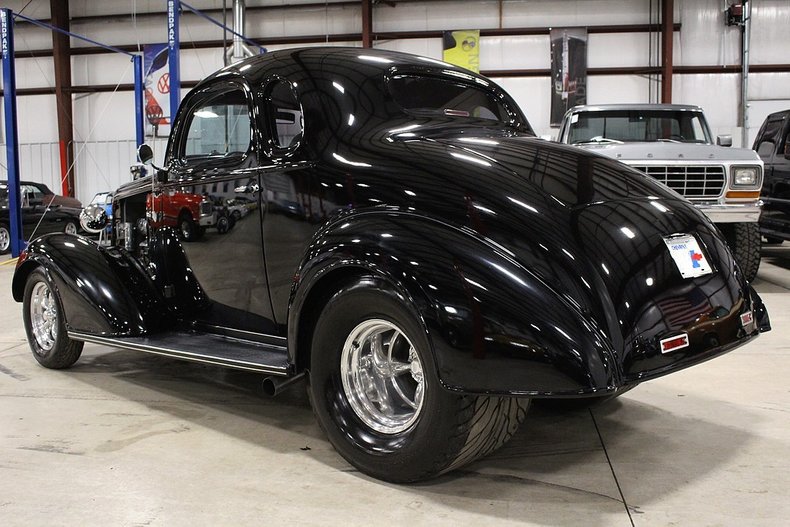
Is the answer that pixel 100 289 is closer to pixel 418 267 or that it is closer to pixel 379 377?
pixel 379 377

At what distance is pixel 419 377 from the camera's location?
292cm

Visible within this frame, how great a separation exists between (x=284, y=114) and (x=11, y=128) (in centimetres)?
1017

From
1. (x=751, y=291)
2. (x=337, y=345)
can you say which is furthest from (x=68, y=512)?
(x=751, y=291)

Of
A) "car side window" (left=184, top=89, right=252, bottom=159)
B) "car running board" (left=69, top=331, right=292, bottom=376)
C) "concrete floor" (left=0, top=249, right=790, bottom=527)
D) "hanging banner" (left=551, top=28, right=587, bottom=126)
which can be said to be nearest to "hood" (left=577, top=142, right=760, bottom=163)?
"concrete floor" (left=0, top=249, right=790, bottom=527)

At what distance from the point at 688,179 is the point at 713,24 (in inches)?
430

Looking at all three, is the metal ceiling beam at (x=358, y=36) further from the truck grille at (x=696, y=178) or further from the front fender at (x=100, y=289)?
the front fender at (x=100, y=289)

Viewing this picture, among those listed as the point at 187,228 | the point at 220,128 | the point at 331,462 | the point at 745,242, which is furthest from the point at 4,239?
A: the point at 331,462

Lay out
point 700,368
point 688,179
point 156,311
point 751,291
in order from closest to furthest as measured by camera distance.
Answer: point 751,291 < point 156,311 < point 700,368 < point 688,179

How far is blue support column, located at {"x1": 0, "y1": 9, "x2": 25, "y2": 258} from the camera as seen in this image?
1170 centimetres

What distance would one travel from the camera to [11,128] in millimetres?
12047

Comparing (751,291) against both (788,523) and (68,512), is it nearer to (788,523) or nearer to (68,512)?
(788,523)

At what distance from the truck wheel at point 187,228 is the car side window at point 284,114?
0.82 metres

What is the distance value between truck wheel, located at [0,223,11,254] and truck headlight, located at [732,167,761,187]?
11714mm

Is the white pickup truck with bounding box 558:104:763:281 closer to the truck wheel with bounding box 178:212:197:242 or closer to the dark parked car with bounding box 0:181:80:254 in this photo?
the truck wheel with bounding box 178:212:197:242
